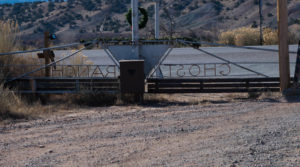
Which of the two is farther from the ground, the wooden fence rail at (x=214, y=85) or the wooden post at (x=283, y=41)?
the wooden post at (x=283, y=41)

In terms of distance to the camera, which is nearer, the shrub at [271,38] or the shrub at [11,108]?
the shrub at [11,108]

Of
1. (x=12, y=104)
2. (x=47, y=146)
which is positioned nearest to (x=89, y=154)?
(x=47, y=146)

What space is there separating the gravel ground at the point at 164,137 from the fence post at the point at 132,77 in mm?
939

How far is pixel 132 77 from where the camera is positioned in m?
11.4

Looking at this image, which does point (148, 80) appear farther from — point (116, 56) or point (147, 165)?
point (147, 165)

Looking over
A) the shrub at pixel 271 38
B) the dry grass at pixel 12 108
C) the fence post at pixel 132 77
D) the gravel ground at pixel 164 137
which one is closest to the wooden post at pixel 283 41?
the gravel ground at pixel 164 137

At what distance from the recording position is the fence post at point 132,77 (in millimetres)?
11391

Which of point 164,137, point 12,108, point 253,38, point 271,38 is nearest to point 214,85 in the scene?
point 164,137

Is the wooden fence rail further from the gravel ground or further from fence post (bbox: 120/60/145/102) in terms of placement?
the gravel ground

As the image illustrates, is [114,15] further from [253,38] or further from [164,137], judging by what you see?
[164,137]

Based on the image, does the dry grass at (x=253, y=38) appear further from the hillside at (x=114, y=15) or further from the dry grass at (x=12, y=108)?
the dry grass at (x=12, y=108)

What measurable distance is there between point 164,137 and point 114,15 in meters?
47.3

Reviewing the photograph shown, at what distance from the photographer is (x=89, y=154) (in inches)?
256

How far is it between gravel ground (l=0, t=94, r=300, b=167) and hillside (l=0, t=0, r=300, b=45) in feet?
119
